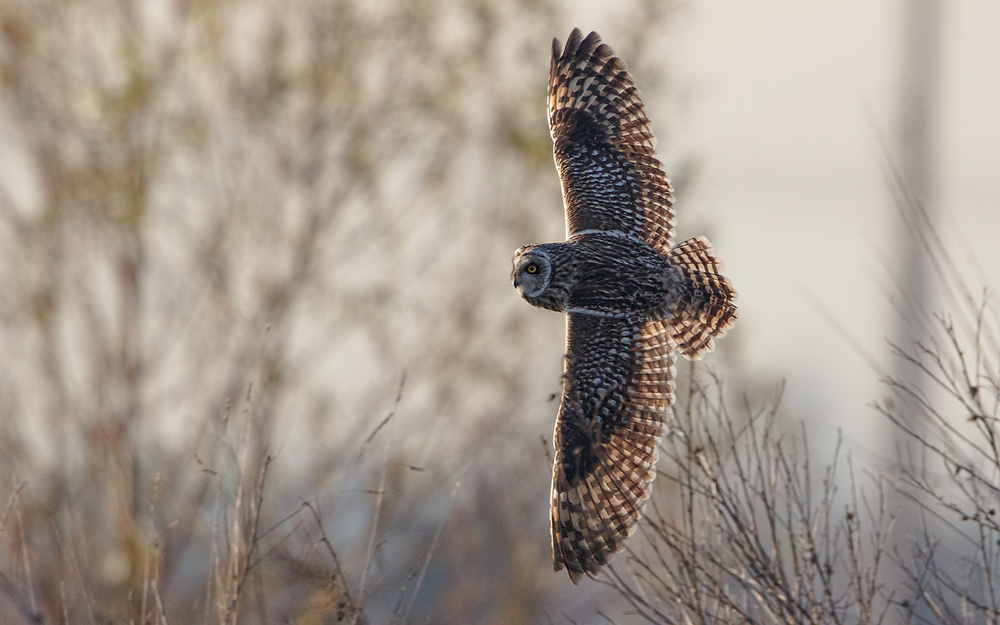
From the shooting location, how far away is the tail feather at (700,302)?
5.33 m

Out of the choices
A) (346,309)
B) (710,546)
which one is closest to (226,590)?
(710,546)

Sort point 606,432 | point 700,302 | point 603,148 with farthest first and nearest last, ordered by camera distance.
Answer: point 603,148
point 700,302
point 606,432

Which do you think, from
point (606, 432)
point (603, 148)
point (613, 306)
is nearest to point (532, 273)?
point (613, 306)

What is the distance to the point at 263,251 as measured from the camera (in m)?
12.1

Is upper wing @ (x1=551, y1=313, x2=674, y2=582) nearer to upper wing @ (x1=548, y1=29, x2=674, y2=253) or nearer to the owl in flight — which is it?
the owl in flight

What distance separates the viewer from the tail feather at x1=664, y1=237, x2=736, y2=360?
5328 millimetres

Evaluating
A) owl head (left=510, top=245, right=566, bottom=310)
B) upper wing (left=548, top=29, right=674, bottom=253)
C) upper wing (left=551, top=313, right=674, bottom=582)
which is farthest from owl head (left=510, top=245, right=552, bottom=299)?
upper wing (left=548, top=29, right=674, bottom=253)

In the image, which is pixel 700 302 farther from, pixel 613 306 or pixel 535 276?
pixel 535 276

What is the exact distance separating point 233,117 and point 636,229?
7.40m

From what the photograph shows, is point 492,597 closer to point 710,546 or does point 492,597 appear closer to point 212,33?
point 212,33

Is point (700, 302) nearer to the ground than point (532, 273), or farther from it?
farther from it

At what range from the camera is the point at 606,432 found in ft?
16.4

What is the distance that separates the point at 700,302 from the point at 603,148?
949 mm

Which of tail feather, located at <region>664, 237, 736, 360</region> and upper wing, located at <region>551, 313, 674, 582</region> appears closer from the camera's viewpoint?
upper wing, located at <region>551, 313, 674, 582</region>
